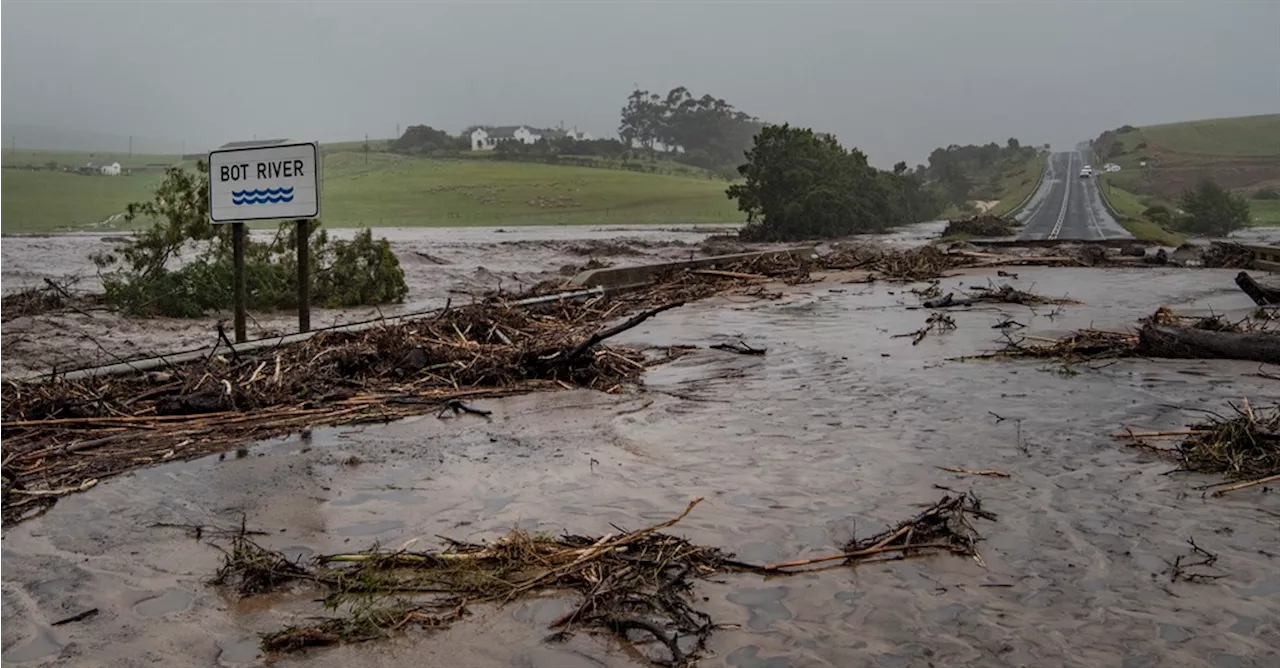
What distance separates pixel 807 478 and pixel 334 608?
3086mm

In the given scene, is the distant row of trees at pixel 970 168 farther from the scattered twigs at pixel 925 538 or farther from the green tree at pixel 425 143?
the scattered twigs at pixel 925 538

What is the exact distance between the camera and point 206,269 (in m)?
15.3

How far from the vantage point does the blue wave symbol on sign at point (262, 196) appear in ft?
29.9

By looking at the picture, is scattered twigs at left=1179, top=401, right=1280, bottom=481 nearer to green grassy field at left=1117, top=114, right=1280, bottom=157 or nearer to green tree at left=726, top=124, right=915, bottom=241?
green tree at left=726, top=124, right=915, bottom=241

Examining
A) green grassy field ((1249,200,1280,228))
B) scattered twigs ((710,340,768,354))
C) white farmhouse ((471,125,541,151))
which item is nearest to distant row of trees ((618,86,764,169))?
white farmhouse ((471,125,541,151))

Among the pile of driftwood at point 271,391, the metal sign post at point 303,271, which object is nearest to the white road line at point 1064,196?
the pile of driftwood at point 271,391

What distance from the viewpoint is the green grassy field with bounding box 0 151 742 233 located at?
5819cm

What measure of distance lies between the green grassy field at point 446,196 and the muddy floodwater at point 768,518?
44.1 metres

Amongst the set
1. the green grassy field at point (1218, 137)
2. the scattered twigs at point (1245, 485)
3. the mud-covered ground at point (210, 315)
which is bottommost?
the mud-covered ground at point (210, 315)

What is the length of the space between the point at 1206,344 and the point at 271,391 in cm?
895

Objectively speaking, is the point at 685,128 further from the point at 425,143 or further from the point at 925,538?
the point at 925,538

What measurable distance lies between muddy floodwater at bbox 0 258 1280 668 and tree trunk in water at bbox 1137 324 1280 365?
0.22m

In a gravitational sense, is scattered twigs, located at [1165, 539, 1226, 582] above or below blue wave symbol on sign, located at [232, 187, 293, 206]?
below

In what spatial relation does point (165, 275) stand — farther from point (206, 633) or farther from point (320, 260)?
point (206, 633)
